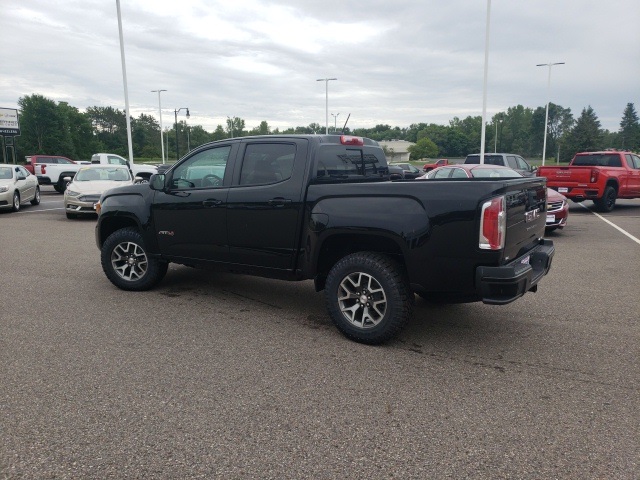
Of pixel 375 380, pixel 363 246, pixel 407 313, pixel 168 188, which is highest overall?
pixel 168 188

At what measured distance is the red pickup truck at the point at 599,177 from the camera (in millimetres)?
14039

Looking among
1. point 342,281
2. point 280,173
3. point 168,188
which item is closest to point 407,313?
point 342,281

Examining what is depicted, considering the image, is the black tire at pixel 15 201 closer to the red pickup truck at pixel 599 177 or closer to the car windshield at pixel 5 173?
the car windshield at pixel 5 173

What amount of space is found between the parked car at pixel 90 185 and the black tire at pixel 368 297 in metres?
10.9

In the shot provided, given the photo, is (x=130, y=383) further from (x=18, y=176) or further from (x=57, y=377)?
(x=18, y=176)

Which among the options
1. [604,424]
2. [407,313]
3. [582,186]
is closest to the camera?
[604,424]

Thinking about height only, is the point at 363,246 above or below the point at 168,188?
below

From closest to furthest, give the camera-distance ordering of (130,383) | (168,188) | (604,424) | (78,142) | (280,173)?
(604,424) → (130,383) → (280,173) → (168,188) → (78,142)

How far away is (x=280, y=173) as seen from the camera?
16.5 ft

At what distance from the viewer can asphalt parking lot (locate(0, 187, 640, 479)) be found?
2746mm

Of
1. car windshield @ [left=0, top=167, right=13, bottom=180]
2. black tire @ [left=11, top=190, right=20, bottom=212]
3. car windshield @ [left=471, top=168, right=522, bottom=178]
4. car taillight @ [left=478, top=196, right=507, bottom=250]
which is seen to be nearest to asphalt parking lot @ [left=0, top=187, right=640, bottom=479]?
car taillight @ [left=478, top=196, right=507, bottom=250]

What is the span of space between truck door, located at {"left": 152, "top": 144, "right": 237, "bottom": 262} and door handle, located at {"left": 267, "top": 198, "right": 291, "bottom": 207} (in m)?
0.65

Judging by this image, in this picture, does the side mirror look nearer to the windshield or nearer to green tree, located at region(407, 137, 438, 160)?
the windshield

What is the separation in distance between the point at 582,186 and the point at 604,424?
12583mm
